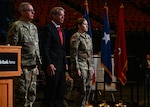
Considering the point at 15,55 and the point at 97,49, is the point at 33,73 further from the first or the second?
the point at 97,49

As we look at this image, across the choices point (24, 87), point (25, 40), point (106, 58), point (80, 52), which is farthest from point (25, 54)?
point (106, 58)

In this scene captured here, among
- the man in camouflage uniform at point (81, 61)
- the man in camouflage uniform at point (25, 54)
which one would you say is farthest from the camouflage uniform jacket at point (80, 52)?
the man in camouflage uniform at point (25, 54)

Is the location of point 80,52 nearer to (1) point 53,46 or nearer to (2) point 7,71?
(1) point 53,46

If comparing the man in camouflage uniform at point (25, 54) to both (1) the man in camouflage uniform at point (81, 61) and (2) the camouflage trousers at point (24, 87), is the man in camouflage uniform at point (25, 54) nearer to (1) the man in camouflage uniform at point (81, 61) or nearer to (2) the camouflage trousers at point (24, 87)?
(2) the camouflage trousers at point (24, 87)

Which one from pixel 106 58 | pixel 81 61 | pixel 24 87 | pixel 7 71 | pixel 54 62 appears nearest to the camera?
pixel 7 71

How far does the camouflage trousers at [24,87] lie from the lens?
4844mm

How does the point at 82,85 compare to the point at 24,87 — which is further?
the point at 82,85

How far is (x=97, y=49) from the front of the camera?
531 inches

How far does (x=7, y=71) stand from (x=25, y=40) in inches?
39.0

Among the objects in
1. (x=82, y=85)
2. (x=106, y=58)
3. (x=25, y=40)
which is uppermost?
(x=25, y=40)

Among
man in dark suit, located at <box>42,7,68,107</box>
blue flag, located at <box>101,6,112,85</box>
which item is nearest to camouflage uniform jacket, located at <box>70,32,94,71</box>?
man in dark suit, located at <box>42,7,68,107</box>

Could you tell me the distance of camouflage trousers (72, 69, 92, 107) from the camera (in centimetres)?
584

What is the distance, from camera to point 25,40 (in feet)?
16.0

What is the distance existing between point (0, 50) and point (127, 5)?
13394mm
